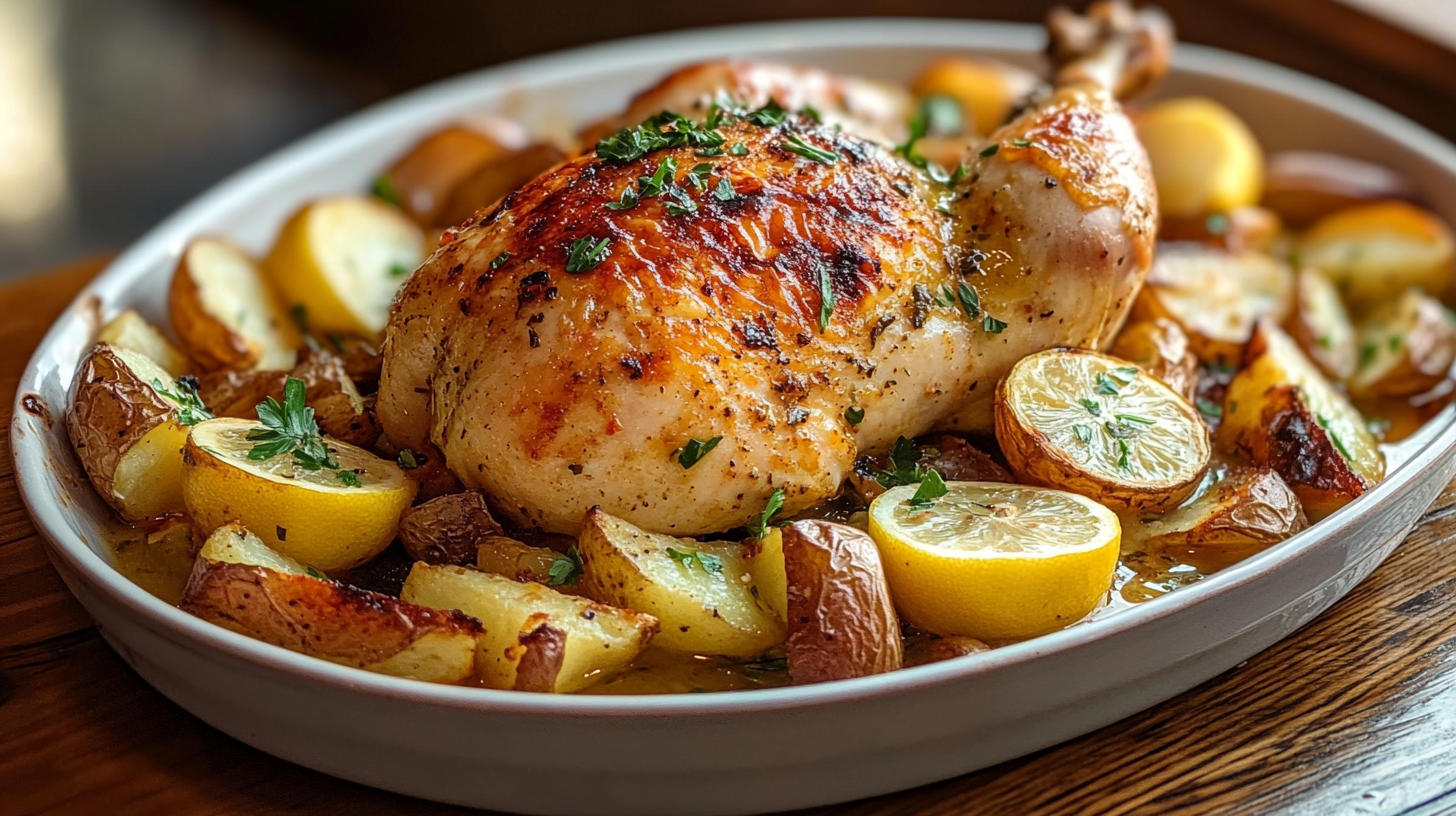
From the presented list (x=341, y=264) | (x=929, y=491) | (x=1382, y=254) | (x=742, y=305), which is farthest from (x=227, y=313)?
(x=1382, y=254)

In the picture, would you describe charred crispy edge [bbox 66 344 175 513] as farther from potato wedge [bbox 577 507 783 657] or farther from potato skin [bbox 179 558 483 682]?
potato wedge [bbox 577 507 783 657]

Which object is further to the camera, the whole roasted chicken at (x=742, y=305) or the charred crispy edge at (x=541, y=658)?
the whole roasted chicken at (x=742, y=305)

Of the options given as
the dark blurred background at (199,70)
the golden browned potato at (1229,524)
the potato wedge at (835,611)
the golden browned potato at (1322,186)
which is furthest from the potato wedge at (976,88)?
the potato wedge at (835,611)

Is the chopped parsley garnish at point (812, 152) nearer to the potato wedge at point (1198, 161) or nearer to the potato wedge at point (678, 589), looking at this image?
the potato wedge at point (678, 589)

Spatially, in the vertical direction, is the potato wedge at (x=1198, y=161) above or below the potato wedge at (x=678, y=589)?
above

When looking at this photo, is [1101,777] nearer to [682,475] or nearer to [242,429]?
[682,475]

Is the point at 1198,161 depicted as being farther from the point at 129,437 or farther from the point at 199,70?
the point at 199,70

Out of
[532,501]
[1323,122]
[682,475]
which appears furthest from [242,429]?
[1323,122]
